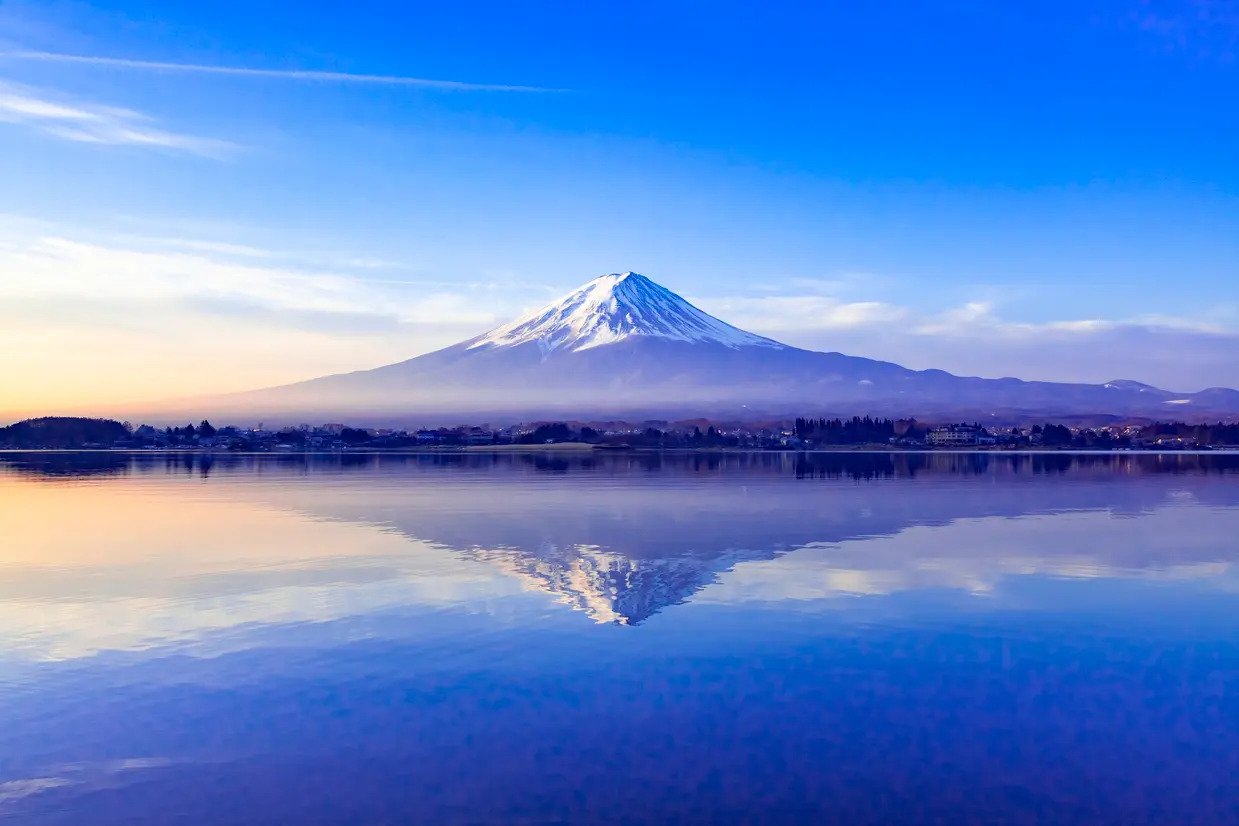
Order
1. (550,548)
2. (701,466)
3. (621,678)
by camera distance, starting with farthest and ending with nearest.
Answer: (701,466), (550,548), (621,678)

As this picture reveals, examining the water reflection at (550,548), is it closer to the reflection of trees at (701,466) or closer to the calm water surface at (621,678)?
the calm water surface at (621,678)

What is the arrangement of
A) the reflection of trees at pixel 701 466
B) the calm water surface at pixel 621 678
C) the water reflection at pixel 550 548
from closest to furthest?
the calm water surface at pixel 621 678 < the water reflection at pixel 550 548 < the reflection of trees at pixel 701 466

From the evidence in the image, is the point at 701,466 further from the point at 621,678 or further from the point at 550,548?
the point at 621,678

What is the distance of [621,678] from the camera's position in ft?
39.6

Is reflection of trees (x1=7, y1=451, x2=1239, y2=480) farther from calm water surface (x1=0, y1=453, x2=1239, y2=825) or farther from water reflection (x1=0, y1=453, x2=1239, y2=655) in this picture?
calm water surface (x1=0, y1=453, x2=1239, y2=825)

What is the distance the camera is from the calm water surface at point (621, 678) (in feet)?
28.2

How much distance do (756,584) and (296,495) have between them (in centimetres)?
3024

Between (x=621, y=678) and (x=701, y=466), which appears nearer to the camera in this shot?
(x=621, y=678)

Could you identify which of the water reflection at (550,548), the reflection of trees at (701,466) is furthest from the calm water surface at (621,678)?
the reflection of trees at (701,466)

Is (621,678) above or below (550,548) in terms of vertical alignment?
below

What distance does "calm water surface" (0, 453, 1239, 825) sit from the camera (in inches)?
338

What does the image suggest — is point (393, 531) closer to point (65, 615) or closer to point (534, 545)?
point (534, 545)

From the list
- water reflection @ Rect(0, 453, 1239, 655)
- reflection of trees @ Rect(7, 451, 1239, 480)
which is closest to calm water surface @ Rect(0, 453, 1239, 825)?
water reflection @ Rect(0, 453, 1239, 655)

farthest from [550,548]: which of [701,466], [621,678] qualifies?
[701,466]
